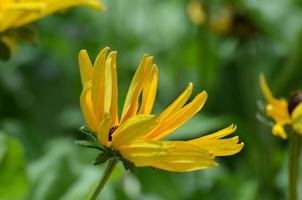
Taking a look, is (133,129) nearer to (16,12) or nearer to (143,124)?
(143,124)

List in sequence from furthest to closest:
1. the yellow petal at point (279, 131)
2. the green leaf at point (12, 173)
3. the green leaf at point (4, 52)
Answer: the green leaf at point (12, 173) → the green leaf at point (4, 52) → the yellow petal at point (279, 131)

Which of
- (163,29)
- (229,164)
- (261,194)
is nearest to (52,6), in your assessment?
(261,194)

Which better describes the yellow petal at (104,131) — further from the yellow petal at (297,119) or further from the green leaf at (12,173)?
the green leaf at (12,173)

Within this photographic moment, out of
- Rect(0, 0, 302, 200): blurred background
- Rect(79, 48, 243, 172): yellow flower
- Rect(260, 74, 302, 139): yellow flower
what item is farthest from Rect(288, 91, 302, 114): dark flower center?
Rect(0, 0, 302, 200): blurred background

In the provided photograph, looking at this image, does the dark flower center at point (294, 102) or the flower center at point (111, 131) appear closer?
the flower center at point (111, 131)

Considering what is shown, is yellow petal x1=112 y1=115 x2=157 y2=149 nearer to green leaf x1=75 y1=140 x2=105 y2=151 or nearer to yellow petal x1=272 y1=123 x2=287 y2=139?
green leaf x1=75 y1=140 x2=105 y2=151

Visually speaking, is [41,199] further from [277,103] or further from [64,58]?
[64,58]

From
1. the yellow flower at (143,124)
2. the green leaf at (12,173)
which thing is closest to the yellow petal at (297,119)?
Answer: the yellow flower at (143,124)
